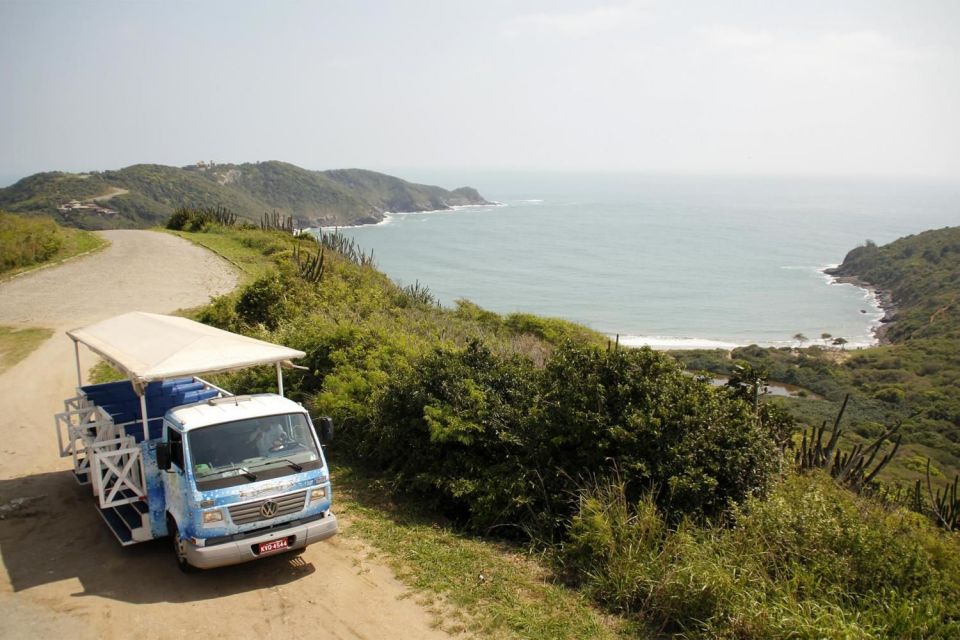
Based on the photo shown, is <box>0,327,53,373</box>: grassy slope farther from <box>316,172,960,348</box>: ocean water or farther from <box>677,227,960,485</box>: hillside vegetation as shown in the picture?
<box>677,227,960,485</box>: hillside vegetation

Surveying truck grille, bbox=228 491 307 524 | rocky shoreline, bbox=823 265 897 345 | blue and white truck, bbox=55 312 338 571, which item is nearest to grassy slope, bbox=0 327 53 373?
blue and white truck, bbox=55 312 338 571

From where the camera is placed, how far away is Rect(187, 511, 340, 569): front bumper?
677cm

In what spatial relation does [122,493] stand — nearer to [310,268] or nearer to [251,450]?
[251,450]

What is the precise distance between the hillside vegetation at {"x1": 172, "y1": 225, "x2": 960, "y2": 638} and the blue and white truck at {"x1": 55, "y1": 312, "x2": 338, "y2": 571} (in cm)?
153

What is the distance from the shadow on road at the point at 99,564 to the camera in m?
7.12

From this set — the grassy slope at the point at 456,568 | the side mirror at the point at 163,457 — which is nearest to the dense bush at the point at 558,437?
the grassy slope at the point at 456,568

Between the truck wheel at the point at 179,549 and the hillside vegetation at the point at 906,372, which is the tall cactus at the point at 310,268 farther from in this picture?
the hillside vegetation at the point at 906,372

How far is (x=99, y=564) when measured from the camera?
7.68 metres

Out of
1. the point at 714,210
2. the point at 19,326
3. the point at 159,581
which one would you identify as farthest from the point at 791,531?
the point at 714,210

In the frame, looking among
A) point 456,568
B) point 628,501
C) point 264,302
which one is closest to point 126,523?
point 456,568

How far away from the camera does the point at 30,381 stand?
1548 cm

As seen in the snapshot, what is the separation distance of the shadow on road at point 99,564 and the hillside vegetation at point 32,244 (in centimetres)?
2278

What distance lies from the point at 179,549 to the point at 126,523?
0.92 m

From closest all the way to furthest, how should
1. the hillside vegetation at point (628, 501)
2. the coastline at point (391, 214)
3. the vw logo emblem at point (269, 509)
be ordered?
the hillside vegetation at point (628, 501), the vw logo emblem at point (269, 509), the coastline at point (391, 214)
